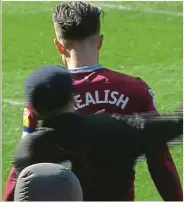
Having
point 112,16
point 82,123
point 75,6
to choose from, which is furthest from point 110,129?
point 112,16

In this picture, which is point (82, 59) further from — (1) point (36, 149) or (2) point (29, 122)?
(1) point (36, 149)

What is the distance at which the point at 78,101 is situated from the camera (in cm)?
319

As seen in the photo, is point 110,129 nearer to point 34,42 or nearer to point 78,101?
point 78,101

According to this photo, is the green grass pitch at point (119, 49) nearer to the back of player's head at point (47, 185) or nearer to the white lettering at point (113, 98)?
the white lettering at point (113, 98)

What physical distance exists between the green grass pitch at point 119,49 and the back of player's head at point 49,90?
3958mm

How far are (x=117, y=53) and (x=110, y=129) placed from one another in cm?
920

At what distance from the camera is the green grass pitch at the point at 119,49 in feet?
29.1

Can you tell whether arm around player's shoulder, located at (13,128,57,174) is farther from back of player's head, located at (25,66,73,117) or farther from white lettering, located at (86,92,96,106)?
white lettering, located at (86,92,96,106)

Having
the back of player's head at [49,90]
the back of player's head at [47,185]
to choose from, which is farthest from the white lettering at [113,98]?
the back of player's head at [47,185]

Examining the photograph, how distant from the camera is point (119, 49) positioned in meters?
12.0

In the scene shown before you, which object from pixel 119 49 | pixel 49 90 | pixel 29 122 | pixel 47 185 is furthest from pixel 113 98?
pixel 119 49

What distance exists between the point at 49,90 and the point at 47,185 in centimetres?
66

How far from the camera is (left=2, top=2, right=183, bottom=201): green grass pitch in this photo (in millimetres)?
8859

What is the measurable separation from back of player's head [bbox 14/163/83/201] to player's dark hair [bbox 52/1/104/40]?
1.26 m
